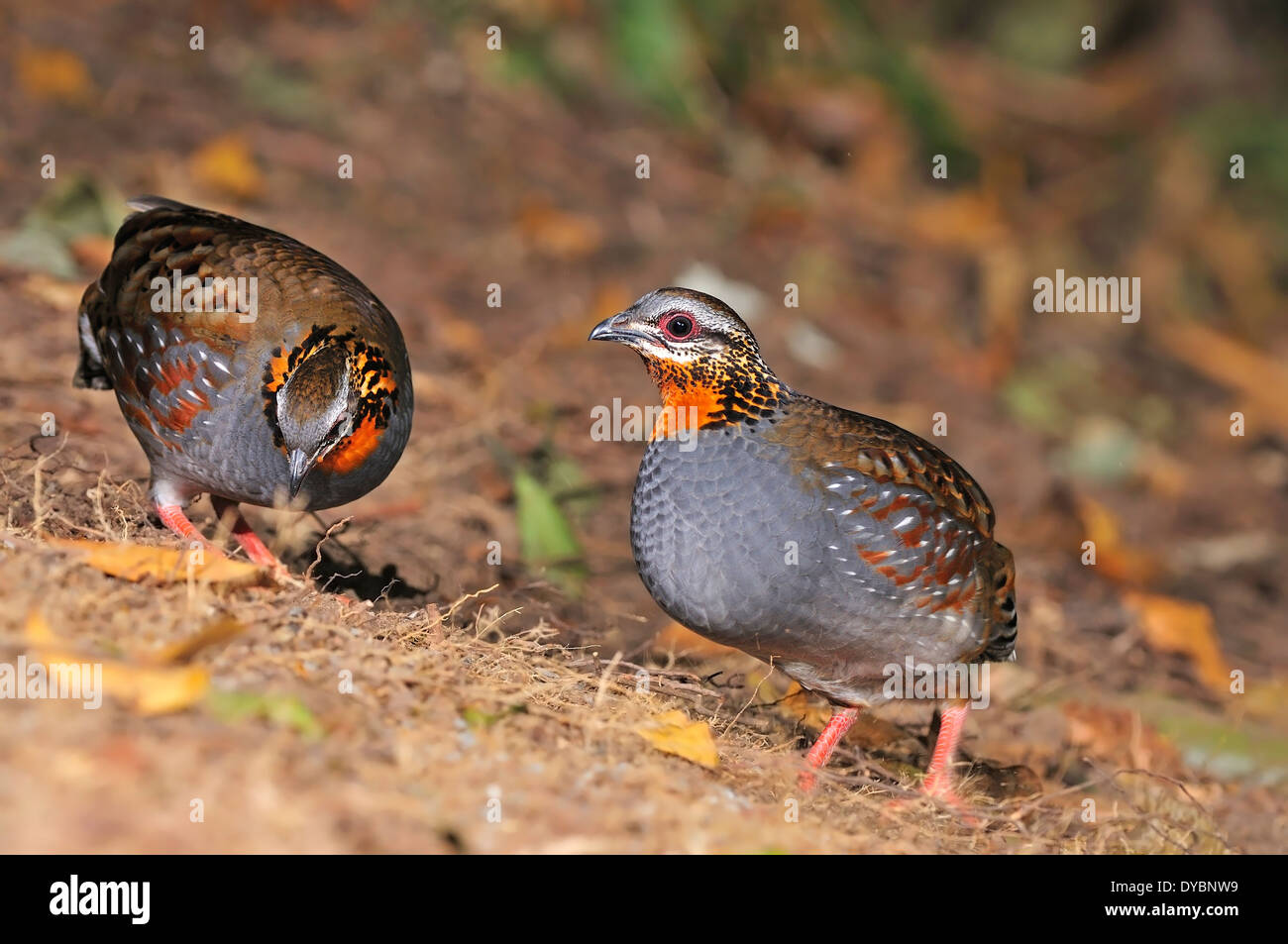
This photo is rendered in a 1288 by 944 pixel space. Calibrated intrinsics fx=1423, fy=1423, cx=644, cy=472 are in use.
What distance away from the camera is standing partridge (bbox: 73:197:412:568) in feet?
15.3

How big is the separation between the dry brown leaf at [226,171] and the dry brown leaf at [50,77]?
100 centimetres

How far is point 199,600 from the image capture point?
3.86m

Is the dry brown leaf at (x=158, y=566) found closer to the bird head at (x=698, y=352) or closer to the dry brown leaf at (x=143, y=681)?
the dry brown leaf at (x=143, y=681)

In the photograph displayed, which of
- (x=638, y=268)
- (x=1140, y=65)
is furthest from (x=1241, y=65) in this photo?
(x=638, y=268)

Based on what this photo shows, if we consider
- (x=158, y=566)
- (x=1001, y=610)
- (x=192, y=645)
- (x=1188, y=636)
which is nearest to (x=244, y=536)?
(x=158, y=566)

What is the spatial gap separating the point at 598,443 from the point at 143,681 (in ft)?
16.2

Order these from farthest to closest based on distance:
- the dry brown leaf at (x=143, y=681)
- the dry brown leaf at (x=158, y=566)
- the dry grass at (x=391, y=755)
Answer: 1. the dry brown leaf at (x=158, y=566)
2. the dry brown leaf at (x=143, y=681)
3. the dry grass at (x=391, y=755)

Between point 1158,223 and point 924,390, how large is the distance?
4421 millimetres

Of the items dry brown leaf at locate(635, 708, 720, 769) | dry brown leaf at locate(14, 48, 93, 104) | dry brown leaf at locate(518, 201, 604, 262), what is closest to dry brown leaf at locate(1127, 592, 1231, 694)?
dry brown leaf at locate(635, 708, 720, 769)

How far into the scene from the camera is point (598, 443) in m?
8.06

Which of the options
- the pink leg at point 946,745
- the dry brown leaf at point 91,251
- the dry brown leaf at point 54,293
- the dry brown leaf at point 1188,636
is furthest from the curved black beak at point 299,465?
the dry brown leaf at point 1188,636

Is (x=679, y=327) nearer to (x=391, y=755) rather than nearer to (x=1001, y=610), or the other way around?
(x=1001, y=610)

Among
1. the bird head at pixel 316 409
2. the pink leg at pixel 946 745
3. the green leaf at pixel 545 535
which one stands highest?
the bird head at pixel 316 409

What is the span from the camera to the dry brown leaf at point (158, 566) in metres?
3.91
